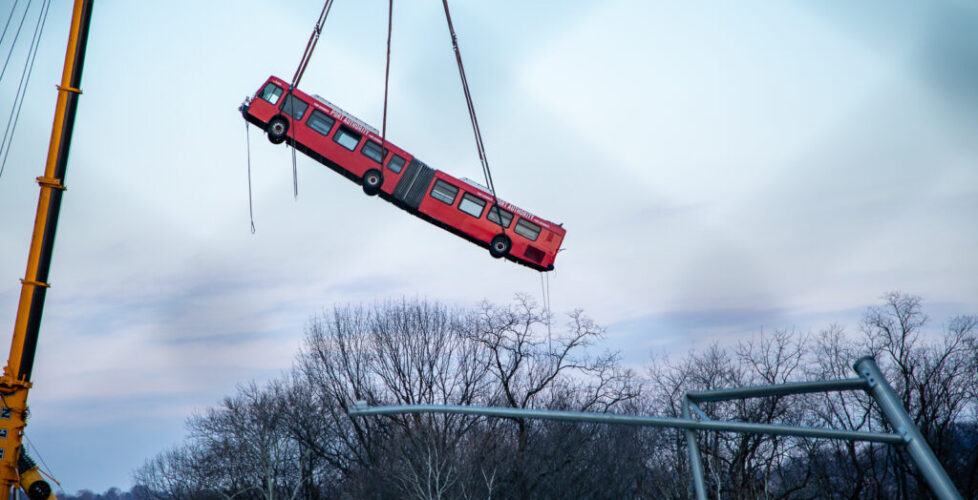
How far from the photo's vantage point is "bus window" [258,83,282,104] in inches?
1156

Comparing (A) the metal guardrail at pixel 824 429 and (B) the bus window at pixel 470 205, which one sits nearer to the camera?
(A) the metal guardrail at pixel 824 429

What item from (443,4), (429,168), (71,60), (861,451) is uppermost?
(861,451)

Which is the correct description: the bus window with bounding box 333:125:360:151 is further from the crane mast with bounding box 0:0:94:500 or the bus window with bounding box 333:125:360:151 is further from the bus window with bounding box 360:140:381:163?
the crane mast with bounding box 0:0:94:500

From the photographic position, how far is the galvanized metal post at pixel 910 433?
6234 mm

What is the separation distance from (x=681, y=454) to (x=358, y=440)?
2089 centimetres

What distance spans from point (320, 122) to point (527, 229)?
26.8 ft

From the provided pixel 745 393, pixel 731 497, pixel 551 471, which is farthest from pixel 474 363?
pixel 745 393

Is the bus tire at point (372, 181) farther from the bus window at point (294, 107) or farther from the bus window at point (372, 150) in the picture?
the bus window at point (294, 107)

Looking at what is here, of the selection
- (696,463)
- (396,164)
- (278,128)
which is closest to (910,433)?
(696,463)

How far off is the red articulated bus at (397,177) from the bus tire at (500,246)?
0.12 feet

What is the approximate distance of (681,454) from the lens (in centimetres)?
5231

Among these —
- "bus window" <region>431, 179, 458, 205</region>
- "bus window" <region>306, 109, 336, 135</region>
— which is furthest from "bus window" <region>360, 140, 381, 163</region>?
"bus window" <region>431, 179, 458, 205</region>

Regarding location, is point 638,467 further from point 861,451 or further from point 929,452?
point 929,452

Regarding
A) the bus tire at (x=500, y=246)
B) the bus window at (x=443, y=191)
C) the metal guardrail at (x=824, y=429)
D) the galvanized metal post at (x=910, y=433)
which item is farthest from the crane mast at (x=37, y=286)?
the galvanized metal post at (x=910, y=433)
